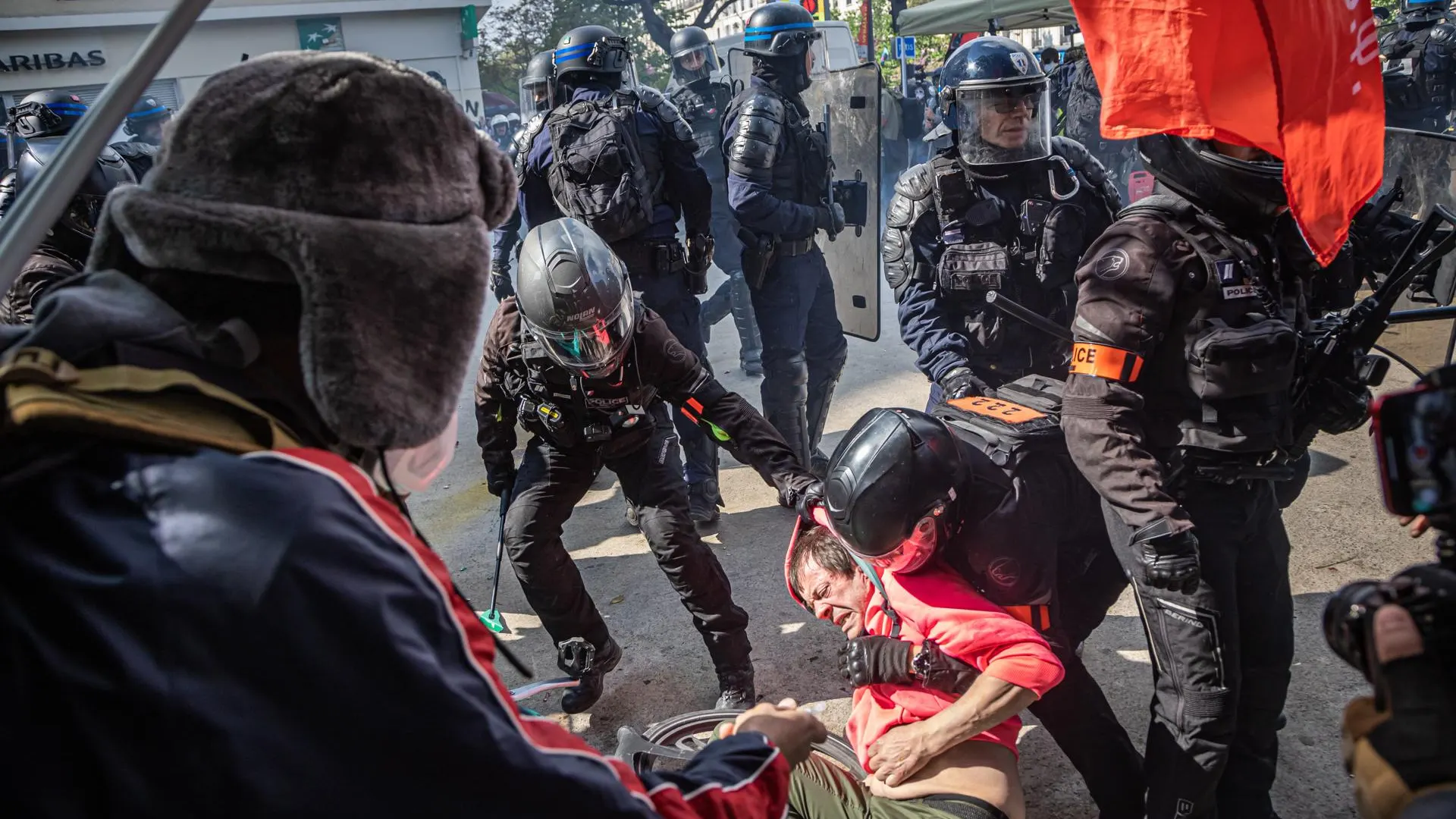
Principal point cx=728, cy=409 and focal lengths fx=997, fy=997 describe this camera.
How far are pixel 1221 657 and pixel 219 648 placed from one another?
7.01 ft

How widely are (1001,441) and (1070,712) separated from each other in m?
0.71

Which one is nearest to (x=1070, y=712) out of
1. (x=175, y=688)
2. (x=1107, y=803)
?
(x=1107, y=803)

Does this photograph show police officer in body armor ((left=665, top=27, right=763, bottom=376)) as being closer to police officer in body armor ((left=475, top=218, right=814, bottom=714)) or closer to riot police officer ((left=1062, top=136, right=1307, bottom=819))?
police officer in body armor ((left=475, top=218, right=814, bottom=714))

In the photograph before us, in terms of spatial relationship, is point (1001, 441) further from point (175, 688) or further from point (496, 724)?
point (175, 688)

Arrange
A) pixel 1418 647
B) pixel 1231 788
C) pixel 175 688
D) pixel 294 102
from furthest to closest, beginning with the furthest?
pixel 1231 788
pixel 294 102
pixel 1418 647
pixel 175 688

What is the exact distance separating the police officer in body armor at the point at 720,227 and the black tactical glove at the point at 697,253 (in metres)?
1.53

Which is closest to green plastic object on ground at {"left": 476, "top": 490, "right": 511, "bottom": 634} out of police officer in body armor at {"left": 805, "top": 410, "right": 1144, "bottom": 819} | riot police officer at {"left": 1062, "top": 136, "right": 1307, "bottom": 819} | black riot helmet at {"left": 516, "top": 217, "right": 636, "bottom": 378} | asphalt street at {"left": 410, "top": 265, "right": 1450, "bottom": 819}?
asphalt street at {"left": 410, "top": 265, "right": 1450, "bottom": 819}

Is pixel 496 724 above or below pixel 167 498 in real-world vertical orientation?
below

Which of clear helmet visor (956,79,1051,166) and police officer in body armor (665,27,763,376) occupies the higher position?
clear helmet visor (956,79,1051,166)

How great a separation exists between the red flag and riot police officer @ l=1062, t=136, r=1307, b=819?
0.47 feet

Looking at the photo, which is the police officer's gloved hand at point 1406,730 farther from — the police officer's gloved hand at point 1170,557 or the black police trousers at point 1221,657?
the black police trousers at point 1221,657

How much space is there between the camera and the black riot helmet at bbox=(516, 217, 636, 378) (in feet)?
10.2

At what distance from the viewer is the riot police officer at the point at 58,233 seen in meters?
3.60

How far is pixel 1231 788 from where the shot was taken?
2.48 meters
